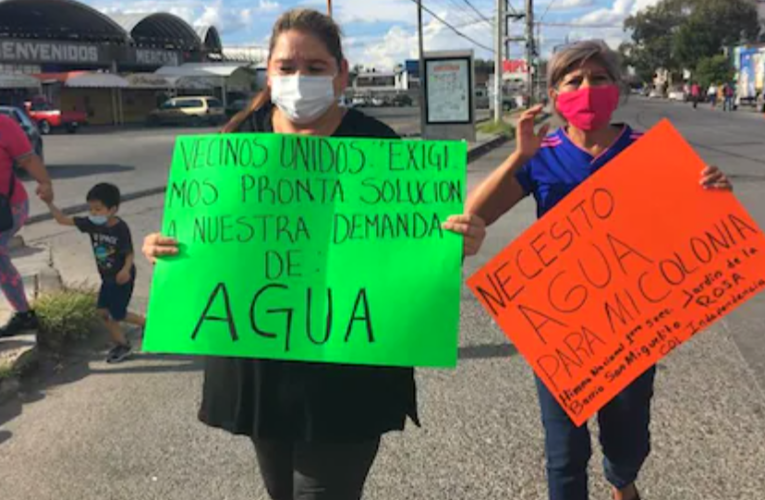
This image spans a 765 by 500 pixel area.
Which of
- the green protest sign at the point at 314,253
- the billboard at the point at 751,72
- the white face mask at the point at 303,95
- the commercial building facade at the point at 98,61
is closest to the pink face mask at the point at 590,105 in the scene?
the green protest sign at the point at 314,253

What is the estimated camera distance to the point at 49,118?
35.4 metres

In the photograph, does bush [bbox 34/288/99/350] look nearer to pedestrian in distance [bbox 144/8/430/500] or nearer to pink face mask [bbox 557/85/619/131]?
pedestrian in distance [bbox 144/8/430/500]

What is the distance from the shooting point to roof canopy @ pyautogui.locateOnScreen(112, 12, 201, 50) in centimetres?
5344

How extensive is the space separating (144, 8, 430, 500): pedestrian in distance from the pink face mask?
64cm

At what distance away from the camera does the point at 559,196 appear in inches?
96.0

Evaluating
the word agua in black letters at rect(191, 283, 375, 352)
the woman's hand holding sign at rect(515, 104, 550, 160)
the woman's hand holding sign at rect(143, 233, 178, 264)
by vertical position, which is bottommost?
the word agua in black letters at rect(191, 283, 375, 352)

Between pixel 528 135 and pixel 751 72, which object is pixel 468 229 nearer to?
pixel 528 135

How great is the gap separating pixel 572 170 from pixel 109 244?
133 inches

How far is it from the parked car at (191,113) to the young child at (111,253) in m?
34.9

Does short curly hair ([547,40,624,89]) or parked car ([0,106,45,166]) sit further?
parked car ([0,106,45,166])

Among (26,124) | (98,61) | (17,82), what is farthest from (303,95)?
(98,61)

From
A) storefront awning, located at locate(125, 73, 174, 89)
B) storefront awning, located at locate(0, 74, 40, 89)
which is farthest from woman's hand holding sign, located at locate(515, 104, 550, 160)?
storefront awning, located at locate(125, 73, 174, 89)

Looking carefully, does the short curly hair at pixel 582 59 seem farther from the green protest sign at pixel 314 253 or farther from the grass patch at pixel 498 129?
the grass patch at pixel 498 129

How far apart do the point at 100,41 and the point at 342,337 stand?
55216 millimetres
